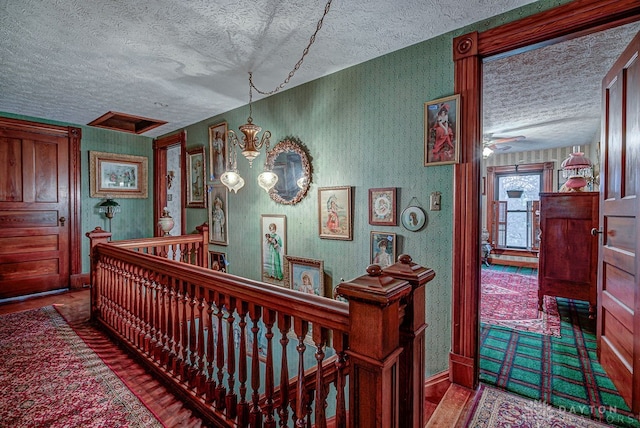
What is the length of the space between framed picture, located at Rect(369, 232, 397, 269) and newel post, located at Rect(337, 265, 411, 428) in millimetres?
1634

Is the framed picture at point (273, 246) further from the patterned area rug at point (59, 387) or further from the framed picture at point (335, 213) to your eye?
the patterned area rug at point (59, 387)

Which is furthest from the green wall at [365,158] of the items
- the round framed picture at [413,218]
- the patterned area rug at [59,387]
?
the patterned area rug at [59,387]

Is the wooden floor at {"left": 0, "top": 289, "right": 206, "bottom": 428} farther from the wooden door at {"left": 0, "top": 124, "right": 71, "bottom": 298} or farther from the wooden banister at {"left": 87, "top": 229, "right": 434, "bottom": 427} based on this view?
the wooden door at {"left": 0, "top": 124, "right": 71, "bottom": 298}

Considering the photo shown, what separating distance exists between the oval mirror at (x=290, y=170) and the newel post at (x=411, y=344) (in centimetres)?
235

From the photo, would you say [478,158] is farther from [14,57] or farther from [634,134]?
[14,57]

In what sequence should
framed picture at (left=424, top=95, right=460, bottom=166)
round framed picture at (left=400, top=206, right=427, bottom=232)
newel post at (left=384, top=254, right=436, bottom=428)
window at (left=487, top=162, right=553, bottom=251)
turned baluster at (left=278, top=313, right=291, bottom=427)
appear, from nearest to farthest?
newel post at (left=384, top=254, right=436, bottom=428)
turned baluster at (left=278, top=313, right=291, bottom=427)
framed picture at (left=424, top=95, right=460, bottom=166)
round framed picture at (left=400, top=206, right=427, bottom=232)
window at (left=487, top=162, right=553, bottom=251)

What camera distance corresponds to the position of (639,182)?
167cm

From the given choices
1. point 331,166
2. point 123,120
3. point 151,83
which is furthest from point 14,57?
point 331,166

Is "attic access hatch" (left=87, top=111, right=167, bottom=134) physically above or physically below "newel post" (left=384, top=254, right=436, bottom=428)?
above

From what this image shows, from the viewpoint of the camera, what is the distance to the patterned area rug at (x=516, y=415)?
5.57 ft

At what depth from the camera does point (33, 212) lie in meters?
4.36

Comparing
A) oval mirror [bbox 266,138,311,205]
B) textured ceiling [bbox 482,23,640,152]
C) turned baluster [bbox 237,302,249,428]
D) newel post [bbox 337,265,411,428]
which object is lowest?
turned baluster [bbox 237,302,249,428]

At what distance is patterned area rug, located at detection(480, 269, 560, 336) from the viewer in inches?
123

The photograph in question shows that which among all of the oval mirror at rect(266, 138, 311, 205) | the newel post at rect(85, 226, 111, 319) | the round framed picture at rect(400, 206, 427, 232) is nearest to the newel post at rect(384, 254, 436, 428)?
the round framed picture at rect(400, 206, 427, 232)
